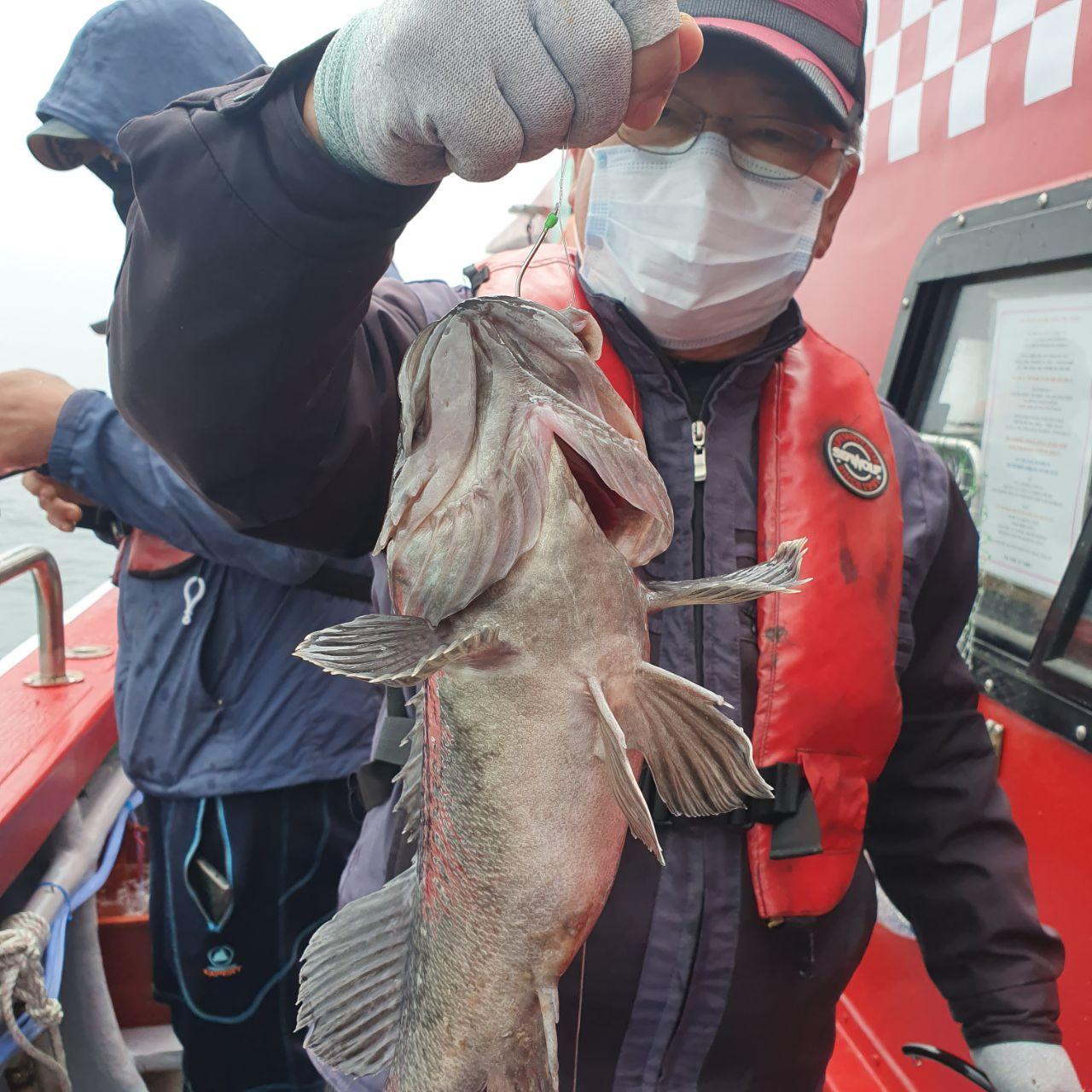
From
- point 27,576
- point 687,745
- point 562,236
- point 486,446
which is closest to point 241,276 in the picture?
point 486,446

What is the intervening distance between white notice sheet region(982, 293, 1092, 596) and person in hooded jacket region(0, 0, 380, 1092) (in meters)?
2.12

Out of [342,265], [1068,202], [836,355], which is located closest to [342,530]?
[342,265]

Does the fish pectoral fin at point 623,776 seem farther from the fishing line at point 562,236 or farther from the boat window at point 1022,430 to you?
the boat window at point 1022,430

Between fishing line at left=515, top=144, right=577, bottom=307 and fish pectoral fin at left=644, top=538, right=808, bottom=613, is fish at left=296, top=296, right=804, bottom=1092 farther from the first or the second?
fishing line at left=515, top=144, right=577, bottom=307

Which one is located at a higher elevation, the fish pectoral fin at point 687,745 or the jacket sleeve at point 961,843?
the fish pectoral fin at point 687,745

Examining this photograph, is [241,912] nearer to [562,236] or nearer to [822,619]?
[822,619]

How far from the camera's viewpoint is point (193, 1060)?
3094mm

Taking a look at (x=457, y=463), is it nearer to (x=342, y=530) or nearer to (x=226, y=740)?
(x=342, y=530)

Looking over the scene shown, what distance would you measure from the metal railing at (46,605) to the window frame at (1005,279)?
345 cm

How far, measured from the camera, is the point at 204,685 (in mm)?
2838

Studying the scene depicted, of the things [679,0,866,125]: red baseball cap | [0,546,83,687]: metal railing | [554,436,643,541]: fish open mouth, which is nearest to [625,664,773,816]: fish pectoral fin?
[554,436,643,541]: fish open mouth

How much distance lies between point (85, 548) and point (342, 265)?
28.3ft

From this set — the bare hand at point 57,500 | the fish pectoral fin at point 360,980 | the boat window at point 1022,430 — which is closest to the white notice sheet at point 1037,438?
the boat window at point 1022,430

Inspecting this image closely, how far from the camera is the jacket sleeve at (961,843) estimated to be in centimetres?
211
